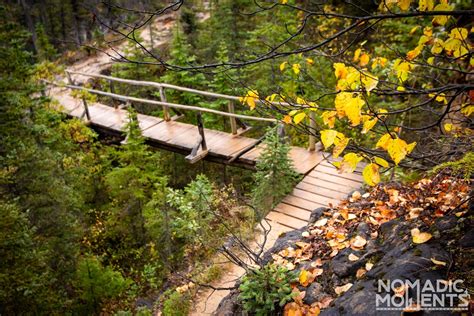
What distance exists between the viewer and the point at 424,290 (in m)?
2.51

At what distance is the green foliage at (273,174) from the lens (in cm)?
716

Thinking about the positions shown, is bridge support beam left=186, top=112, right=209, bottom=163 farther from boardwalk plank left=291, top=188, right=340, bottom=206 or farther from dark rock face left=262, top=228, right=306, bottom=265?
dark rock face left=262, top=228, right=306, bottom=265

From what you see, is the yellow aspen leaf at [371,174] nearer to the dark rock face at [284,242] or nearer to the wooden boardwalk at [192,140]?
the dark rock face at [284,242]

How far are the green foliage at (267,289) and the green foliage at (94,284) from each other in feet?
21.5

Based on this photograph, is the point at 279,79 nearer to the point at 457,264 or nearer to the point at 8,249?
the point at 8,249

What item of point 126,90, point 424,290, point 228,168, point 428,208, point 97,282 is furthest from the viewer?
point 126,90

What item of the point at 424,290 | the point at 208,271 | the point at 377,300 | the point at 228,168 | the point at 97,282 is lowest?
the point at 97,282

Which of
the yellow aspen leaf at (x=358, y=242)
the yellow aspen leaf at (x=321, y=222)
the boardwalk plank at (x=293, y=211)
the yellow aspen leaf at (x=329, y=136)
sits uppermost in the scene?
the yellow aspen leaf at (x=329, y=136)

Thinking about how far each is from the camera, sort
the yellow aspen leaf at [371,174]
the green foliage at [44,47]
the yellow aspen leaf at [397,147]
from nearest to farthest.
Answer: the yellow aspen leaf at [397,147], the yellow aspen leaf at [371,174], the green foliage at [44,47]

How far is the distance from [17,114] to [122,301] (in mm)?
5632

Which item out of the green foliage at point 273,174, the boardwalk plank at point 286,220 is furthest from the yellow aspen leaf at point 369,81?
the green foliage at point 273,174

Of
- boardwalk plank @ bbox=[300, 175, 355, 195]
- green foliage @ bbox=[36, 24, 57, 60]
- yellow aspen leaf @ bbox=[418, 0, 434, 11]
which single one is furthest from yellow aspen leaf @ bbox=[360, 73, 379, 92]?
green foliage @ bbox=[36, 24, 57, 60]

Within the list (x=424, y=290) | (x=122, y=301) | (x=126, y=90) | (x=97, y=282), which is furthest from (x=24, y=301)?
(x=126, y=90)

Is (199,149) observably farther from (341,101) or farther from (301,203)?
(341,101)
